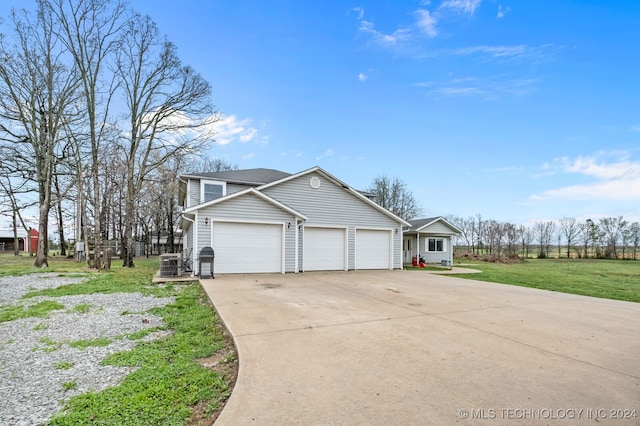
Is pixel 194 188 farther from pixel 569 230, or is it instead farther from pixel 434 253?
pixel 569 230

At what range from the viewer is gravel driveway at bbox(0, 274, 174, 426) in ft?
9.26

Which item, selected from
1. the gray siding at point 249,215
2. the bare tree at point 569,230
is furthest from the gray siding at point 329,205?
the bare tree at point 569,230

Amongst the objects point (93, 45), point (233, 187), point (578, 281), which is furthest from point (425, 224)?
point (93, 45)

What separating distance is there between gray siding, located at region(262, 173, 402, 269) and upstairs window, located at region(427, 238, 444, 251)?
802 cm

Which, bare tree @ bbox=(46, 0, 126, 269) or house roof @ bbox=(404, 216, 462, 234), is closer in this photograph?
bare tree @ bbox=(46, 0, 126, 269)

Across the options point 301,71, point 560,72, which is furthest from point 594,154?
point 301,71

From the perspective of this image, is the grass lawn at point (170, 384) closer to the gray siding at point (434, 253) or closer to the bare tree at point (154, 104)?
the bare tree at point (154, 104)

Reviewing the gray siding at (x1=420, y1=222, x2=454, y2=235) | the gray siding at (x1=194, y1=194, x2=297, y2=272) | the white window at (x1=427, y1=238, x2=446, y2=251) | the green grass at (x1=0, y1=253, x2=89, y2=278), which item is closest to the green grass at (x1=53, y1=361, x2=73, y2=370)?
the gray siding at (x1=194, y1=194, x2=297, y2=272)

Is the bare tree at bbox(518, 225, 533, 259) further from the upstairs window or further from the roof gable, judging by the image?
the roof gable

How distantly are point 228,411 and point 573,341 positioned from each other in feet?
15.5

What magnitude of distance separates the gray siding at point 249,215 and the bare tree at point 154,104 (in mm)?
9301

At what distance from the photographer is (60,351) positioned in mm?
4086

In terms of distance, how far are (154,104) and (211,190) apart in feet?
30.3

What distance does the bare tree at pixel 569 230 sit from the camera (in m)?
35.7
